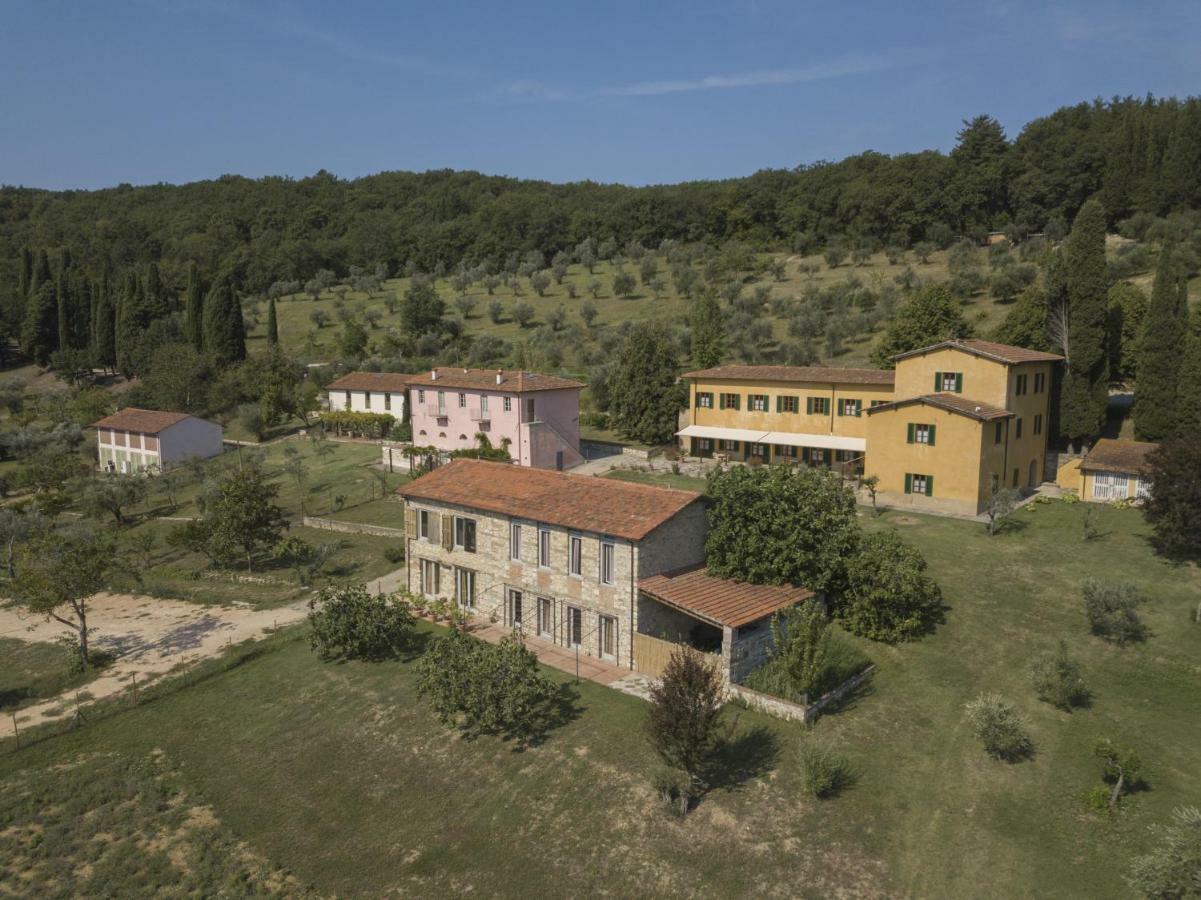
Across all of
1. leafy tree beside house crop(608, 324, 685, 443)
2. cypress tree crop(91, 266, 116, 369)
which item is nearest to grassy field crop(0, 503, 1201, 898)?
leafy tree beside house crop(608, 324, 685, 443)

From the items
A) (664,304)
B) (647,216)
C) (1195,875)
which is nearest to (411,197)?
(647,216)

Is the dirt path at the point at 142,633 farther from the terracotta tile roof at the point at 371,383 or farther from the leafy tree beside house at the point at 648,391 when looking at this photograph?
the terracotta tile roof at the point at 371,383

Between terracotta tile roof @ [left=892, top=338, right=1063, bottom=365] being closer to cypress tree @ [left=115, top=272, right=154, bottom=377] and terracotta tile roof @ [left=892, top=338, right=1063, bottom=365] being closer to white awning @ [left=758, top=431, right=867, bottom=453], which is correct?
white awning @ [left=758, top=431, right=867, bottom=453]

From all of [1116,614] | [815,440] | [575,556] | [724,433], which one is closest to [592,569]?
[575,556]

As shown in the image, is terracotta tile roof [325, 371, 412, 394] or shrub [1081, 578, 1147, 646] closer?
shrub [1081, 578, 1147, 646]

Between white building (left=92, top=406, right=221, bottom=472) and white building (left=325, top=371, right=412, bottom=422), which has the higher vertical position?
white building (left=325, top=371, right=412, bottom=422)

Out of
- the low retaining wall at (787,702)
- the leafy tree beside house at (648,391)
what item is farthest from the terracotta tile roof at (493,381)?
the low retaining wall at (787,702)

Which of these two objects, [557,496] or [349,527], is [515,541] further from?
[349,527]
